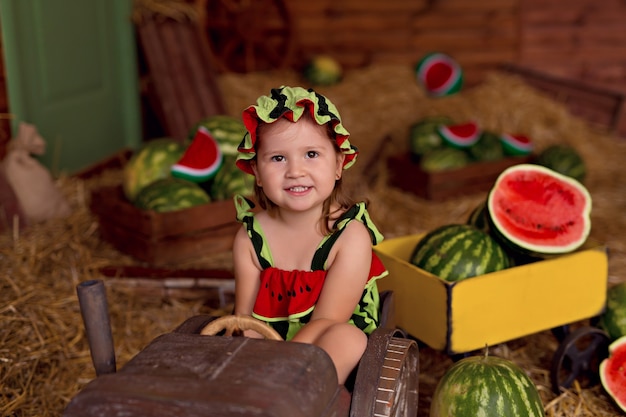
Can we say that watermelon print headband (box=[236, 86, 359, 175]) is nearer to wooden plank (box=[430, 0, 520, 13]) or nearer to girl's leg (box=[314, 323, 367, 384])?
girl's leg (box=[314, 323, 367, 384])

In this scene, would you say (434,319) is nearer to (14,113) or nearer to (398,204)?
(398,204)

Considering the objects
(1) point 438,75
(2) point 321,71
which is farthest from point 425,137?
(2) point 321,71

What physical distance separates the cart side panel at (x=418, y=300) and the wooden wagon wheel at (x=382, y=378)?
42cm

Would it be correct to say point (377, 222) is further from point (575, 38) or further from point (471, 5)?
point (575, 38)

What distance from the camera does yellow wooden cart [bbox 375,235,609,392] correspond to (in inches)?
106

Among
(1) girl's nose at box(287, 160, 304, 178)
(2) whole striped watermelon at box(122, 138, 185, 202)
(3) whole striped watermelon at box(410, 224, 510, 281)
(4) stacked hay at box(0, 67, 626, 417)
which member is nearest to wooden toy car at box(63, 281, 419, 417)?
(1) girl's nose at box(287, 160, 304, 178)

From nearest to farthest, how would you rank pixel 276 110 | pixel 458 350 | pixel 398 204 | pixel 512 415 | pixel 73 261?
1. pixel 276 110
2. pixel 512 415
3. pixel 458 350
4. pixel 73 261
5. pixel 398 204

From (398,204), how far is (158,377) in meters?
3.34

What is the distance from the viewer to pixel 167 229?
375 centimetres

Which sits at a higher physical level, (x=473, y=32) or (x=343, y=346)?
(x=473, y=32)

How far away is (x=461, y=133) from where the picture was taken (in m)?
5.14

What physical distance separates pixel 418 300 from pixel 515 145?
8.91 feet

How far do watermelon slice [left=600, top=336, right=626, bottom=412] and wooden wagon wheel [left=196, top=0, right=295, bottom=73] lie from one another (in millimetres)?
3933

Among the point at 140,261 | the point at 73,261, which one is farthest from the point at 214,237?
the point at 73,261
